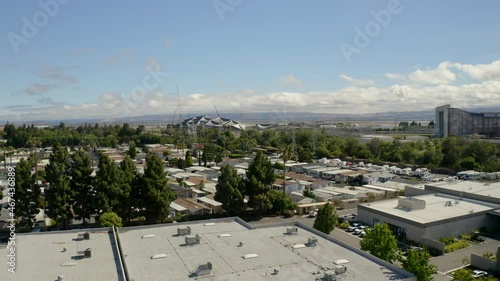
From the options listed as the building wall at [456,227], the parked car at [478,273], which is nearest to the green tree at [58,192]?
the building wall at [456,227]

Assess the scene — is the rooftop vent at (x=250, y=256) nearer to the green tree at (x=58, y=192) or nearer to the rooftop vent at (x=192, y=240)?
the rooftop vent at (x=192, y=240)

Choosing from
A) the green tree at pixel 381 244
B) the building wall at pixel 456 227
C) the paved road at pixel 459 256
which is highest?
the green tree at pixel 381 244

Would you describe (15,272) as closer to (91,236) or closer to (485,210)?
(91,236)

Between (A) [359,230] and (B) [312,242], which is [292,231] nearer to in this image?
(B) [312,242]

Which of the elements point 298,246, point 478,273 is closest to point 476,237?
point 478,273

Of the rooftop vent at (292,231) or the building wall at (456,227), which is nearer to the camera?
the rooftop vent at (292,231)

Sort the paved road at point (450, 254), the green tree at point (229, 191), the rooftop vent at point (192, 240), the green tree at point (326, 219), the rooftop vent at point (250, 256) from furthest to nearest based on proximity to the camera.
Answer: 1. the green tree at point (229, 191)
2. the green tree at point (326, 219)
3. the paved road at point (450, 254)
4. the rooftop vent at point (192, 240)
5. the rooftop vent at point (250, 256)

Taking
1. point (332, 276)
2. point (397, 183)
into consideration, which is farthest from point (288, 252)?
point (397, 183)
